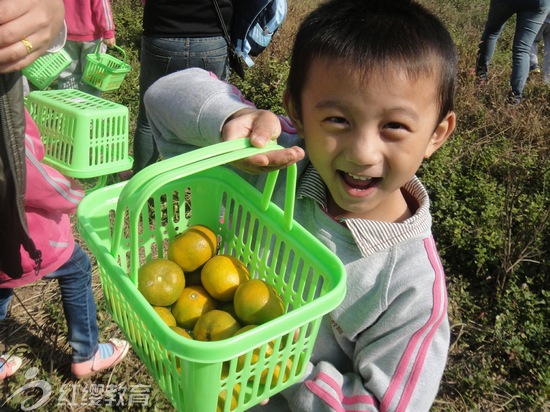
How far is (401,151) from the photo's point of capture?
1.19 meters

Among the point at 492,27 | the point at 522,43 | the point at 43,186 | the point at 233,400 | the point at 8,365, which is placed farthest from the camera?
the point at 492,27

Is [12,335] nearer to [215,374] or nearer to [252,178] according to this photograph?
[252,178]

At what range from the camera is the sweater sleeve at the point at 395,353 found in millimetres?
1176

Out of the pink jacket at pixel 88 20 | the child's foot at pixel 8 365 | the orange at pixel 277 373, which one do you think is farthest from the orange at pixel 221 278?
the pink jacket at pixel 88 20

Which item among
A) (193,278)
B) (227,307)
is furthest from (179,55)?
(227,307)

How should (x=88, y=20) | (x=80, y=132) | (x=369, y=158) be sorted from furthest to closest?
(x=88, y=20) < (x=80, y=132) < (x=369, y=158)

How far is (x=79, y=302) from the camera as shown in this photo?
7.34ft

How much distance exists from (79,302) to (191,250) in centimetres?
118

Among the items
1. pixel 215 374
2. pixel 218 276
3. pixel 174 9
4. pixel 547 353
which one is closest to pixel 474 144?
pixel 547 353

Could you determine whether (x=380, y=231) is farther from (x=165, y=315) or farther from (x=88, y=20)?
(x=88, y=20)

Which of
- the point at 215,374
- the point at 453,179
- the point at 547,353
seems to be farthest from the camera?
the point at 453,179

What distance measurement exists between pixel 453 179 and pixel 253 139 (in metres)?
2.93

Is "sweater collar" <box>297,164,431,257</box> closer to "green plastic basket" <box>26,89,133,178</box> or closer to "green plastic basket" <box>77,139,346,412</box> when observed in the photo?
"green plastic basket" <box>77,139,346,412</box>

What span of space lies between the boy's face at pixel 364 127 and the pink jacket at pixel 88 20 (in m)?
3.47
